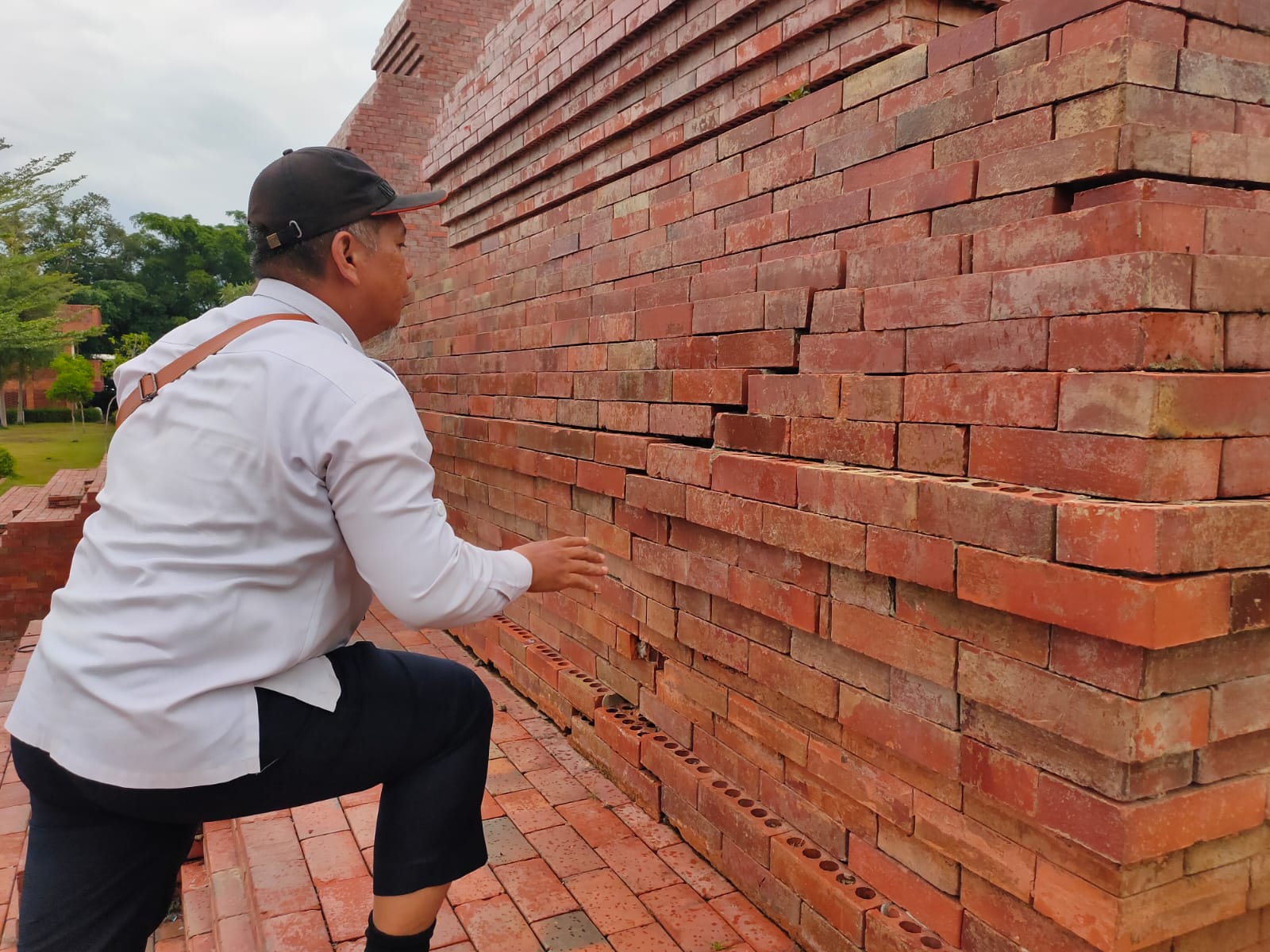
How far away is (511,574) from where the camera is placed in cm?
189

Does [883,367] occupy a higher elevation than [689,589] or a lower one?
higher

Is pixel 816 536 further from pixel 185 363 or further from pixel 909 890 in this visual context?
pixel 185 363

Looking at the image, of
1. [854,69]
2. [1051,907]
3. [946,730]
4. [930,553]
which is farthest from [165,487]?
[854,69]

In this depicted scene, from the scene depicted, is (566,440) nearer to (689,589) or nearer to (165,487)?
(689,589)

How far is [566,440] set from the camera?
3.91 metres

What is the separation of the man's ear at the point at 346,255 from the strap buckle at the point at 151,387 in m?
0.43

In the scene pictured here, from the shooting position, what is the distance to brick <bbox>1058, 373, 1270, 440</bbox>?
5.41ft

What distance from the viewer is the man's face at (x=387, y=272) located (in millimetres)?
2008

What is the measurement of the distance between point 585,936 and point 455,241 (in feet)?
16.3

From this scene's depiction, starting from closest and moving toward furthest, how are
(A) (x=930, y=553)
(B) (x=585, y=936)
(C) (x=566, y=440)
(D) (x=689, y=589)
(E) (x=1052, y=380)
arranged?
(E) (x=1052, y=380) < (A) (x=930, y=553) < (B) (x=585, y=936) < (D) (x=689, y=589) < (C) (x=566, y=440)

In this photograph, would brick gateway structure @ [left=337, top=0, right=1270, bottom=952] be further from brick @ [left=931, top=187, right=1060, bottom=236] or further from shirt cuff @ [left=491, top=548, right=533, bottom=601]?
shirt cuff @ [left=491, top=548, right=533, bottom=601]

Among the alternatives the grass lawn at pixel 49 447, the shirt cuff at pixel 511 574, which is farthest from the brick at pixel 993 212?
the grass lawn at pixel 49 447

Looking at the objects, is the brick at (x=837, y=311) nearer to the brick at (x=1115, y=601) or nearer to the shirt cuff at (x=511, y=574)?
the brick at (x=1115, y=601)

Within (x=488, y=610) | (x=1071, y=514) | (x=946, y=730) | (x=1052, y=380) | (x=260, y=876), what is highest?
(x=1052, y=380)
